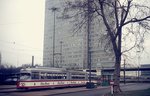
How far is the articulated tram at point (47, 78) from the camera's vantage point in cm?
3316

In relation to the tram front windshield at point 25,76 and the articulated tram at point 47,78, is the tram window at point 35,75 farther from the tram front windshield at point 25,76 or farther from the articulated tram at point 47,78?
the tram front windshield at point 25,76

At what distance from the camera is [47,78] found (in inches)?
1436

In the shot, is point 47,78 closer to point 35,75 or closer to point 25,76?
point 35,75

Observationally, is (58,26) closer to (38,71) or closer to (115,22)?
(38,71)

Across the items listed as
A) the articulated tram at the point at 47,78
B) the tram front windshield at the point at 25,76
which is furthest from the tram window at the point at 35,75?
the tram front windshield at the point at 25,76

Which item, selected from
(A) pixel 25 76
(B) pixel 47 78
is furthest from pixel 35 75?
(B) pixel 47 78

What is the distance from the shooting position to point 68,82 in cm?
4247

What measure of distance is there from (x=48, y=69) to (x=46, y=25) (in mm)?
50381

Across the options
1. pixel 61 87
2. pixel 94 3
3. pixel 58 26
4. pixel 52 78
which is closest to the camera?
pixel 94 3

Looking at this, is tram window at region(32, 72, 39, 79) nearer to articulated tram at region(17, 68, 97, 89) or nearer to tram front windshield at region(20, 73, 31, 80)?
articulated tram at region(17, 68, 97, 89)

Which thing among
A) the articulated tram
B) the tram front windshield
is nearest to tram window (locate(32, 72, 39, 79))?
the articulated tram

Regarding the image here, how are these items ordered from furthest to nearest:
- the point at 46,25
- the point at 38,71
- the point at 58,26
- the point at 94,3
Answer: the point at 46,25
the point at 58,26
the point at 38,71
the point at 94,3

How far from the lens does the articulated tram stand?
3316 cm

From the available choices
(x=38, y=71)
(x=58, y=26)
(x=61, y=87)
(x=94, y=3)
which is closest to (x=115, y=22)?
(x=94, y=3)
